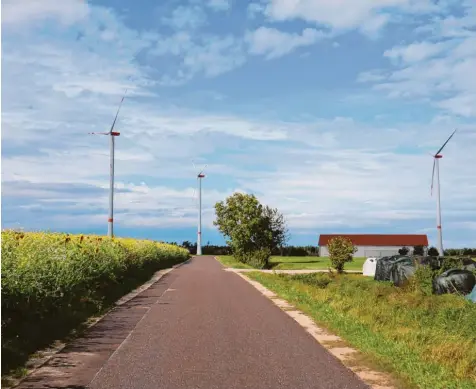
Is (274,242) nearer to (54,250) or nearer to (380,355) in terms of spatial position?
(54,250)

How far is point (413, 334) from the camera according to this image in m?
10.9

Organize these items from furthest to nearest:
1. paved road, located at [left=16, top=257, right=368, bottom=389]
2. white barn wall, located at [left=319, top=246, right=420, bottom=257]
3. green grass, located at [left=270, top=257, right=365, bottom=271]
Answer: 1. white barn wall, located at [left=319, top=246, right=420, bottom=257]
2. green grass, located at [left=270, top=257, right=365, bottom=271]
3. paved road, located at [left=16, top=257, right=368, bottom=389]

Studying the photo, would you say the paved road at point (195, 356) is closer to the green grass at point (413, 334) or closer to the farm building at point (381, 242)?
the green grass at point (413, 334)

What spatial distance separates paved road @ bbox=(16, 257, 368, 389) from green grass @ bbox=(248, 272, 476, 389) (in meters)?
0.78

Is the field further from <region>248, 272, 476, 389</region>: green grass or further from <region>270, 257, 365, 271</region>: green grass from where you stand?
<region>248, 272, 476, 389</region>: green grass

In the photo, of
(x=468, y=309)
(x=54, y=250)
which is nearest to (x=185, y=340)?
(x=54, y=250)

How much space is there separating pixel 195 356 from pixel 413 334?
4.25m

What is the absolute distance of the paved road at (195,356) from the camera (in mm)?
7473

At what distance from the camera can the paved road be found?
747 centimetres

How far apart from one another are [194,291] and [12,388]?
48.2 feet

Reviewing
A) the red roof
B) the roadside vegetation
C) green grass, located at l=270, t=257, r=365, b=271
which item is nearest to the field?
green grass, located at l=270, t=257, r=365, b=271

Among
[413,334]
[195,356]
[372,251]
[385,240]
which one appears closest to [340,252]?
[413,334]

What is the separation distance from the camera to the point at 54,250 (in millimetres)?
14859

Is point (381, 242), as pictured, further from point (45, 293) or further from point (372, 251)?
point (45, 293)
